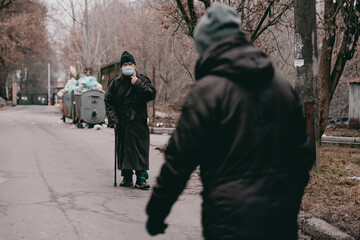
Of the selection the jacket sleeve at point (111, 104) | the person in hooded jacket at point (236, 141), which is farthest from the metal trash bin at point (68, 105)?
the person in hooded jacket at point (236, 141)

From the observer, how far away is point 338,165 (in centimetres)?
1032

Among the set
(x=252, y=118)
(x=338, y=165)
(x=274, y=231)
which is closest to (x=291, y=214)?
(x=274, y=231)

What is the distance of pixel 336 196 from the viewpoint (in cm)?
722

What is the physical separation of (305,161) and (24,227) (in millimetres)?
3965

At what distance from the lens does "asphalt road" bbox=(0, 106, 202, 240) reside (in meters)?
5.68

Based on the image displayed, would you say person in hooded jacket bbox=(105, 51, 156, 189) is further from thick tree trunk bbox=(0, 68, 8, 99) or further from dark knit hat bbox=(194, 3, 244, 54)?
thick tree trunk bbox=(0, 68, 8, 99)

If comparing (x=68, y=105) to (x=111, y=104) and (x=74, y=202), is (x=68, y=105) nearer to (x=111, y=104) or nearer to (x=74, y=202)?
(x=111, y=104)

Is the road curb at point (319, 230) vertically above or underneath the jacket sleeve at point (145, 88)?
underneath

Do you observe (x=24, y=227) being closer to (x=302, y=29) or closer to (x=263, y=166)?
(x=263, y=166)

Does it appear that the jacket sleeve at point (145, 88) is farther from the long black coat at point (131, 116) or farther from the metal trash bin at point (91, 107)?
the metal trash bin at point (91, 107)

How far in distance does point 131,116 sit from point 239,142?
5665 mm

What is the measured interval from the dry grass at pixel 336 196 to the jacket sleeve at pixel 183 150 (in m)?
3.22

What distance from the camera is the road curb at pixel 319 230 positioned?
5086mm

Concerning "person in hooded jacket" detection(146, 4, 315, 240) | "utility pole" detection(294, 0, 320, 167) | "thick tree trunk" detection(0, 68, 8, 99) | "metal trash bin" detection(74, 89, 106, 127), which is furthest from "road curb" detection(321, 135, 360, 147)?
"thick tree trunk" detection(0, 68, 8, 99)
